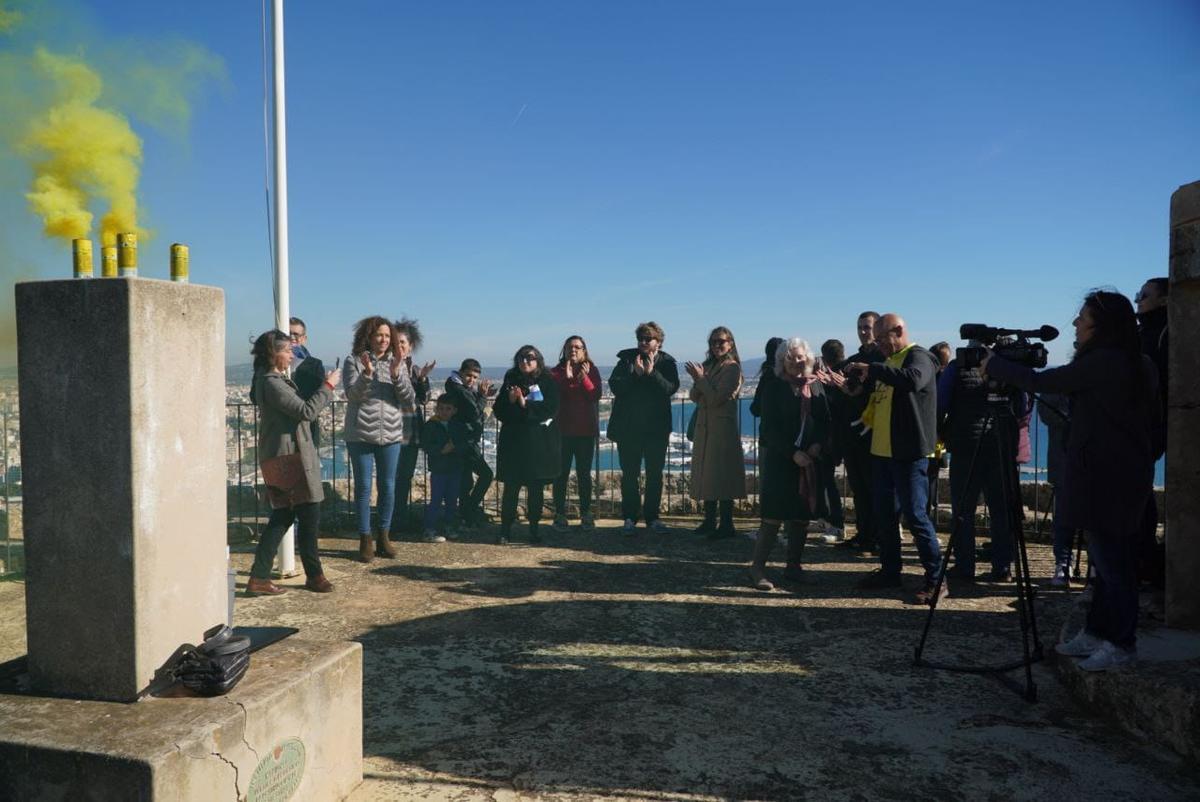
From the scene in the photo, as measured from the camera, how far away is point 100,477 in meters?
2.70

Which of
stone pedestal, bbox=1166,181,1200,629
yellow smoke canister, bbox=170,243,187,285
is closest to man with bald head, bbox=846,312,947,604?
stone pedestal, bbox=1166,181,1200,629

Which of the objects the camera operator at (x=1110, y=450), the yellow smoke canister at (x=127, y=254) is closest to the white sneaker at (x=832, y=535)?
the camera operator at (x=1110, y=450)

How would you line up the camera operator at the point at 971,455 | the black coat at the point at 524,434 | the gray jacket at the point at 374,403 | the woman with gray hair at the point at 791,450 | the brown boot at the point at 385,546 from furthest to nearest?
1. the black coat at the point at 524,434
2. the brown boot at the point at 385,546
3. the gray jacket at the point at 374,403
4. the camera operator at the point at 971,455
5. the woman with gray hair at the point at 791,450

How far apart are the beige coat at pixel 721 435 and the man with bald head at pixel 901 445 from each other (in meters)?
1.89

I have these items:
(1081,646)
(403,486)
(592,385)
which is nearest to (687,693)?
(1081,646)

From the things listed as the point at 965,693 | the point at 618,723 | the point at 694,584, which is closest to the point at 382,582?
the point at 694,584

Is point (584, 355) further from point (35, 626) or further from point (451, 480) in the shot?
point (35, 626)

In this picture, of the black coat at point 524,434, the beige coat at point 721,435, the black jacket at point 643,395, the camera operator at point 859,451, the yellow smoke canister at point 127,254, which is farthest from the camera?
the black jacket at point 643,395

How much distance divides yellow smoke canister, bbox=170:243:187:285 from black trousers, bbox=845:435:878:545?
18.9ft

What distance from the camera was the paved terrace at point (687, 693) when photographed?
129 inches

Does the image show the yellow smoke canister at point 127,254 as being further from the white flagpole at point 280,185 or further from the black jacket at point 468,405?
the black jacket at point 468,405

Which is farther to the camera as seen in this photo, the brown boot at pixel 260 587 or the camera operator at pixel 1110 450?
the brown boot at pixel 260 587

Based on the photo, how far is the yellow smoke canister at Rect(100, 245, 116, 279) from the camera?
2.88 metres

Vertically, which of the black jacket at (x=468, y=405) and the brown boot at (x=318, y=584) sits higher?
the black jacket at (x=468, y=405)
